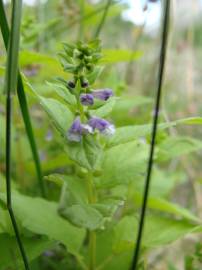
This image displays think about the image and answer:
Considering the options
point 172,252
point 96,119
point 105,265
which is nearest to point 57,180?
point 96,119

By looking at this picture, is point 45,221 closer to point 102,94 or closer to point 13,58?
point 102,94

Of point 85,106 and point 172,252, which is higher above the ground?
point 85,106

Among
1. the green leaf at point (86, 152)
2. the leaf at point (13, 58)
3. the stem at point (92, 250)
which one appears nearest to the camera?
the leaf at point (13, 58)

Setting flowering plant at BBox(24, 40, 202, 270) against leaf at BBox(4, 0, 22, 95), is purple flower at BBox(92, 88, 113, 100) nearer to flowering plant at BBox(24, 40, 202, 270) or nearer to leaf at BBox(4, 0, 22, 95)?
flowering plant at BBox(24, 40, 202, 270)

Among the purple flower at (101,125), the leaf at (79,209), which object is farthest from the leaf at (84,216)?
the purple flower at (101,125)

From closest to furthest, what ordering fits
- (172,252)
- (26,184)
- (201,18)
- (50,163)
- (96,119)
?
1. (96,119)
2. (50,163)
3. (26,184)
4. (172,252)
5. (201,18)

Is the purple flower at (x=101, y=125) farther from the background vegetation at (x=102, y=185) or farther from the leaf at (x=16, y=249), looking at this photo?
the leaf at (x=16, y=249)

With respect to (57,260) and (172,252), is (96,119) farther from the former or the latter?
(172,252)
